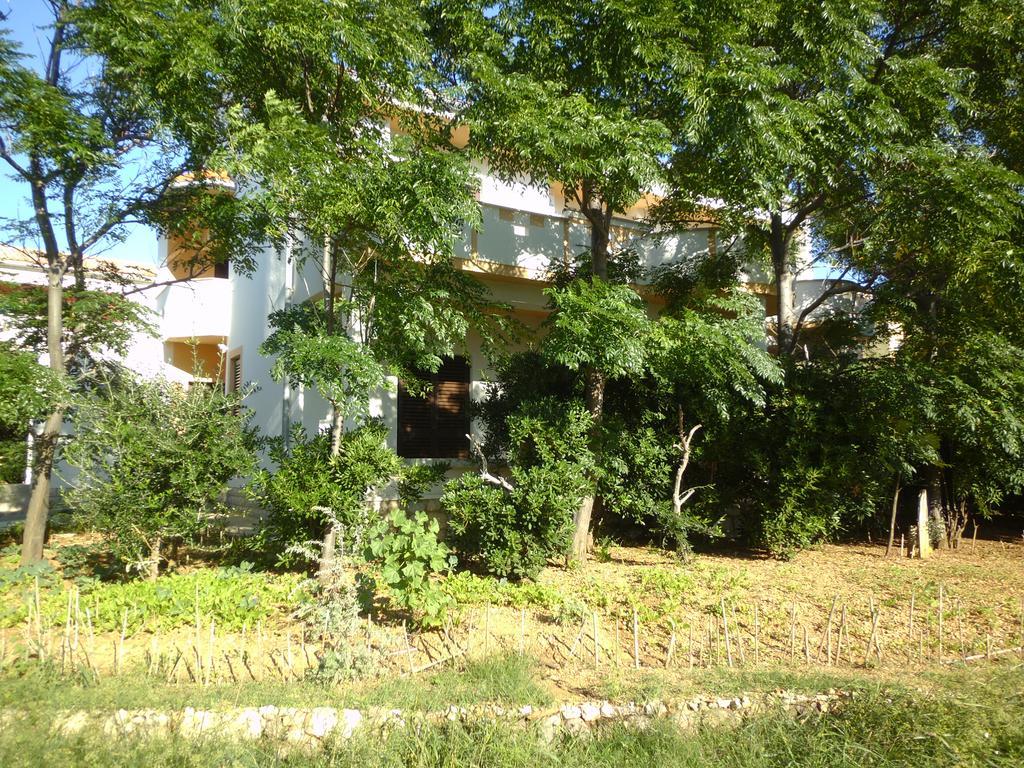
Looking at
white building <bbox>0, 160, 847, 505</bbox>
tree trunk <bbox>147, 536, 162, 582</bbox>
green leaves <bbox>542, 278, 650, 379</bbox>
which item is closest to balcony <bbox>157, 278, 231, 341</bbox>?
white building <bbox>0, 160, 847, 505</bbox>

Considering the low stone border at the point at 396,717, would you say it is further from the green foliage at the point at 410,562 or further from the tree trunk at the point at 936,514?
the tree trunk at the point at 936,514

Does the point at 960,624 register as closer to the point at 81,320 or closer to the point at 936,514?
the point at 936,514

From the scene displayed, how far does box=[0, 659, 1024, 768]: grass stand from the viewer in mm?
3451

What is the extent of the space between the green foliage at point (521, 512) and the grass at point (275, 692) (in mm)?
2127

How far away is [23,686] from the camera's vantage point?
4.09 metres

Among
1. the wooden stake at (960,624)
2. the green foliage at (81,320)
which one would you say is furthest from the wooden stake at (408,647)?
the green foliage at (81,320)

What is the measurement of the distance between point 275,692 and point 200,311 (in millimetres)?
10789

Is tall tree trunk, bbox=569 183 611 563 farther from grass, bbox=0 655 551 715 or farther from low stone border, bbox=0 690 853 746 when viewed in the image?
low stone border, bbox=0 690 853 746

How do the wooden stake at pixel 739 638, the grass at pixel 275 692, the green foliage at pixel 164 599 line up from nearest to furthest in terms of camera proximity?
1. the grass at pixel 275 692
2. the wooden stake at pixel 739 638
3. the green foliage at pixel 164 599

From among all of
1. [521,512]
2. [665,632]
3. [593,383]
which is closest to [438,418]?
[593,383]

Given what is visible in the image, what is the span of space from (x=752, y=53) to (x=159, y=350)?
12164mm

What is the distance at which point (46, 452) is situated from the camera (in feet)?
23.3

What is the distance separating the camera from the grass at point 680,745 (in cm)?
345

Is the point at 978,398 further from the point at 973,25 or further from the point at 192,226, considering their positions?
the point at 192,226
